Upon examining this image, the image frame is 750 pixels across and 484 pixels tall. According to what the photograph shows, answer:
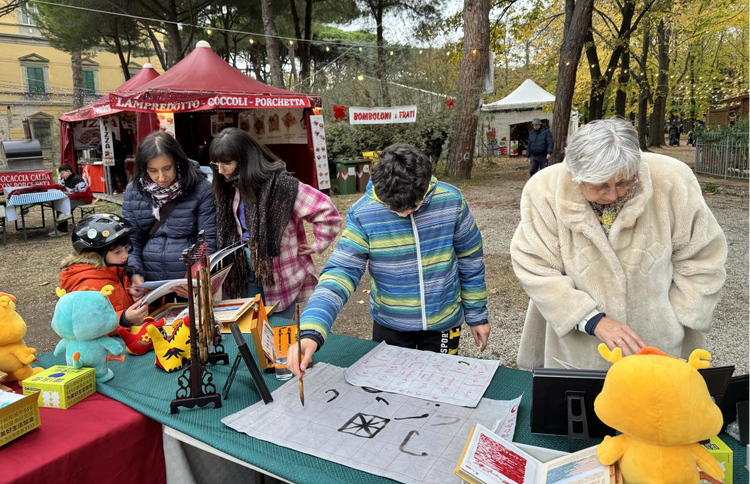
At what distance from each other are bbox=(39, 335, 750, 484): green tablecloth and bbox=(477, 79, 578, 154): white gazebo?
1594 cm

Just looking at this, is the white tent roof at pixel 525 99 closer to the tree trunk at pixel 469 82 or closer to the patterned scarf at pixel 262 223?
the tree trunk at pixel 469 82

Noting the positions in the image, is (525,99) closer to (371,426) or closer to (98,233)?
(98,233)

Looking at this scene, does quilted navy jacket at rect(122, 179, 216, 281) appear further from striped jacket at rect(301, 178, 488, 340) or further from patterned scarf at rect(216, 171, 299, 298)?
striped jacket at rect(301, 178, 488, 340)

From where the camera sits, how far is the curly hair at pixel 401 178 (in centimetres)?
180

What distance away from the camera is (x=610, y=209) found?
1683 millimetres

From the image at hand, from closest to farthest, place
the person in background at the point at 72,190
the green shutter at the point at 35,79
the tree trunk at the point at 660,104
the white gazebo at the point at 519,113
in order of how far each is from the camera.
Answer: the person in background at the point at 72,190, the white gazebo at the point at 519,113, the tree trunk at the point at 660,104, the green shutter at the point at 35,79

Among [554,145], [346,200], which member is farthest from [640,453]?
[554,145]

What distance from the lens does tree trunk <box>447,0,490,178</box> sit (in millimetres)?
11867

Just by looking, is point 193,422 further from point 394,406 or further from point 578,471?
point 578,471

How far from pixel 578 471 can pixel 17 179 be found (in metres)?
9.80

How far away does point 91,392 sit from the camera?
69.3 inches

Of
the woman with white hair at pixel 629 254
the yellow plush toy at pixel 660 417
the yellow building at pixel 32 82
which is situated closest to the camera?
the yellow plush toy at pixel 660 417

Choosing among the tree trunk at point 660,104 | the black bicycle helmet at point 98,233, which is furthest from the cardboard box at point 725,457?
the tree trunk at point 660,104

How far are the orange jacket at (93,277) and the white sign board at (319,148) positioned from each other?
8.08 meters
